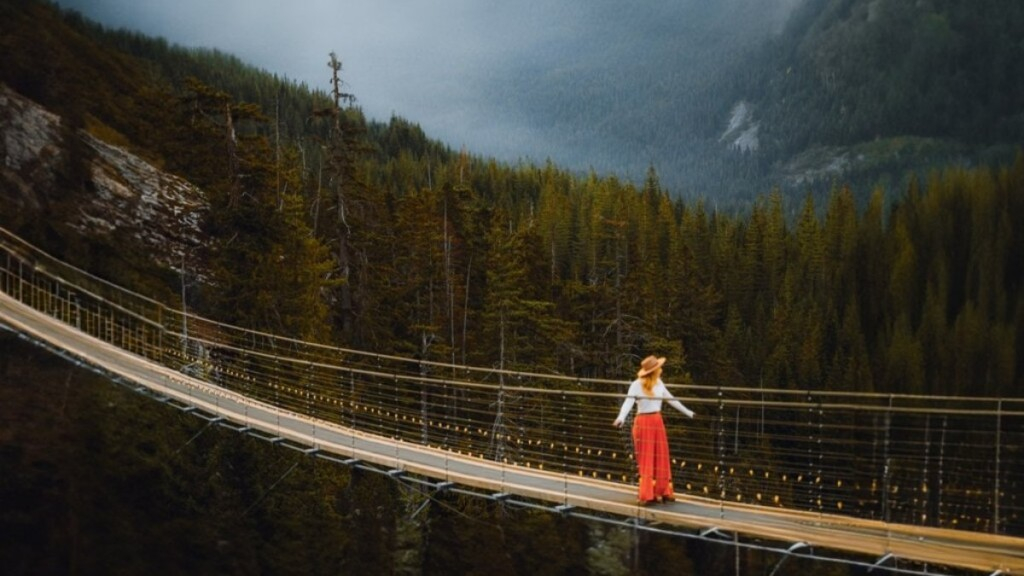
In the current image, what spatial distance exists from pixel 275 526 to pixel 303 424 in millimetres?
3406

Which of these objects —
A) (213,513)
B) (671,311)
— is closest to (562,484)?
(213,513)

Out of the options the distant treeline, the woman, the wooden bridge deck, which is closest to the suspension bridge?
the wooden bridge deck

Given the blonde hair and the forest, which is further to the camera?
the forest

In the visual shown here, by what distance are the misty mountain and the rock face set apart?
62.5 metres

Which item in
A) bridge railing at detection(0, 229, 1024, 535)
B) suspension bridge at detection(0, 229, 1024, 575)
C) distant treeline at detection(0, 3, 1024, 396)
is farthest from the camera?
distant treeline at detection(0, 3, 1024, 396)

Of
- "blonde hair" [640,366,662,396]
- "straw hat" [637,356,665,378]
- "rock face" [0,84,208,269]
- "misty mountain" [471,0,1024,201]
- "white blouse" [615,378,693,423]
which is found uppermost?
"misty mountain" [471,0,1024,201]

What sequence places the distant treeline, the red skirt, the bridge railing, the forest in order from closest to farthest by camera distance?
the red skirt → the bridge railing → the forest → the distant treeline

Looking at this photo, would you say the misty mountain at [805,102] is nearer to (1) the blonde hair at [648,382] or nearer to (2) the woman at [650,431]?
(2) the woman at [650,431]

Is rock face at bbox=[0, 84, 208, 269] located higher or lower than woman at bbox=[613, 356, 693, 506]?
higher

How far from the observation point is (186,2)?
10369cm

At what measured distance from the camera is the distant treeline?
17.1 metres

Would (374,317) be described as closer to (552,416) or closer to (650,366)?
(552,416)

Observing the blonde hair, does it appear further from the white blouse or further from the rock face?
the rock face

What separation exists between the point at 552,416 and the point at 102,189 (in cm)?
848
